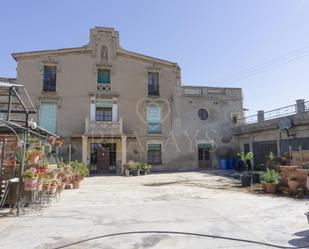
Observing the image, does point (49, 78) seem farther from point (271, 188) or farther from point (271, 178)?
point (271, 188)

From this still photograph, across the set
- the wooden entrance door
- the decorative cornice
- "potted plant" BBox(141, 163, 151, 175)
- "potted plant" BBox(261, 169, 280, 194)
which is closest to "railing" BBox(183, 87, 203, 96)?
"potted plant" BBox(141, 163, 151, 175)

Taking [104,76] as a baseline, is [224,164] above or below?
below

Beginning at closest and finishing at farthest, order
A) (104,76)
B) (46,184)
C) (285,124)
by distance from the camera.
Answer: (46,184) < (285,124) < (104,76)

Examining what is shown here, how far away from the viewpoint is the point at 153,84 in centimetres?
2322

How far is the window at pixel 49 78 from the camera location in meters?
21.4

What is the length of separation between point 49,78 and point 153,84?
804 cm

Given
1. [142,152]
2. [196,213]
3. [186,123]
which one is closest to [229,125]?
[186,123]

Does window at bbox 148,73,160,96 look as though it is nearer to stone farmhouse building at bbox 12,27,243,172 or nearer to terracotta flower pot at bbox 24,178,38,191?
stone farmhouse building at bbox 12,27,243,172

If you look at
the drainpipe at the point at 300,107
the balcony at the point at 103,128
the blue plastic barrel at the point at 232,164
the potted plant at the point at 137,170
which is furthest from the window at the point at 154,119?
the drainpipe at the point at 300,107

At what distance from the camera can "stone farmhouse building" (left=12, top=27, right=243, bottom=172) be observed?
2098cm

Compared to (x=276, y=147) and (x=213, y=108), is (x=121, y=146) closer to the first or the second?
(x=213, y=108)

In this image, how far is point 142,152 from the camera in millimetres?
22031

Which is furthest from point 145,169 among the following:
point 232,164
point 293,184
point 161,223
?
point 161,223

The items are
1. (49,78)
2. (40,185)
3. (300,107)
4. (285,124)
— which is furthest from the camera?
(49,78)
